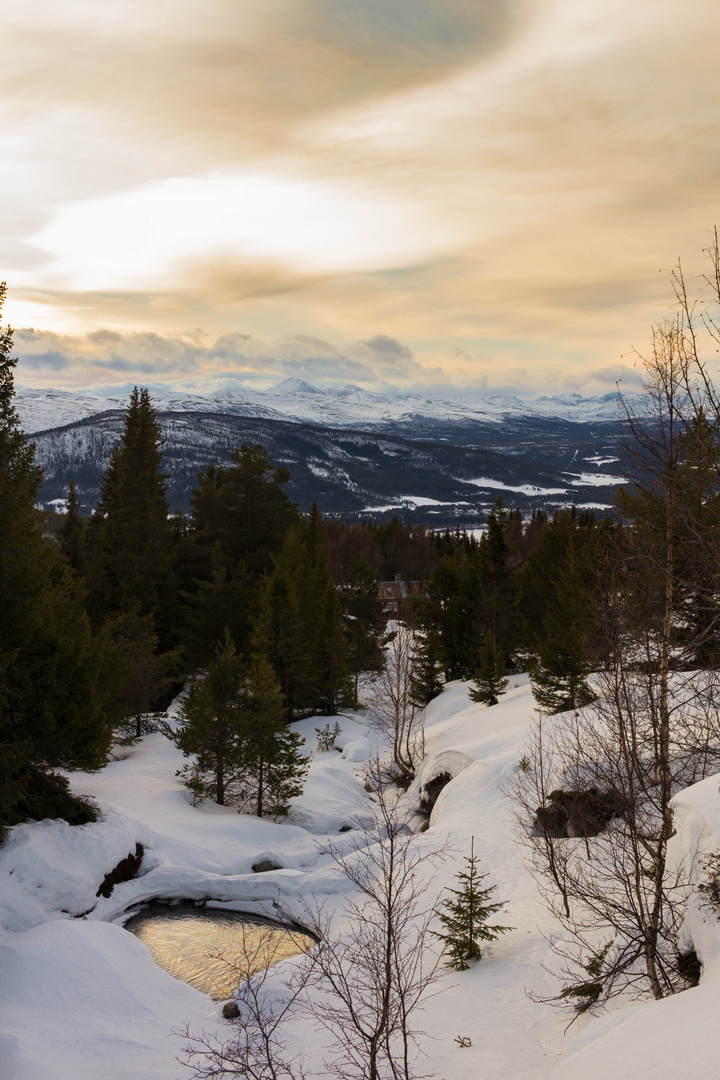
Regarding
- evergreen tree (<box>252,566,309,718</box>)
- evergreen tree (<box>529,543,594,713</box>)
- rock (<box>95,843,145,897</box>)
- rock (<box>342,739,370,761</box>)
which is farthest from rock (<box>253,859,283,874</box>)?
evergreen tree (<box>529,543,594,713</box>)

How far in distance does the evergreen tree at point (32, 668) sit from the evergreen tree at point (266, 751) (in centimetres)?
637

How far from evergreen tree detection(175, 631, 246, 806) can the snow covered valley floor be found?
154 centimetres

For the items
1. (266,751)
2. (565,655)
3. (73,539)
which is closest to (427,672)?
(565,655)

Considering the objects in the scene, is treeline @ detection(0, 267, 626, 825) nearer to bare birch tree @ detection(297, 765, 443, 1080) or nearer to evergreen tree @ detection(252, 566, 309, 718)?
evergreen tree @ detection(252, 566, 309, 718)

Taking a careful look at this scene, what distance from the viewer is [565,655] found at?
26.1 meters

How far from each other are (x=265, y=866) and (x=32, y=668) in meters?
9.39

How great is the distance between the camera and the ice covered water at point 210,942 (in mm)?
15594

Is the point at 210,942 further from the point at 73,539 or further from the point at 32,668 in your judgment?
the point at 73,539

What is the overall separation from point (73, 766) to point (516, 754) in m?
14.0

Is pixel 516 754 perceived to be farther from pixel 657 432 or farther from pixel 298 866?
pixel 657 432

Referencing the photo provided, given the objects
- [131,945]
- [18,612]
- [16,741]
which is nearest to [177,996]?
[131,945]

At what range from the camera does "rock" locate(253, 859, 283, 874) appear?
20.4 meters

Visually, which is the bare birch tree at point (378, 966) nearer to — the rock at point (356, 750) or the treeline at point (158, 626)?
the treeline at point (158, 626)

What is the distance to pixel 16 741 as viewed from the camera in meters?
16.0
